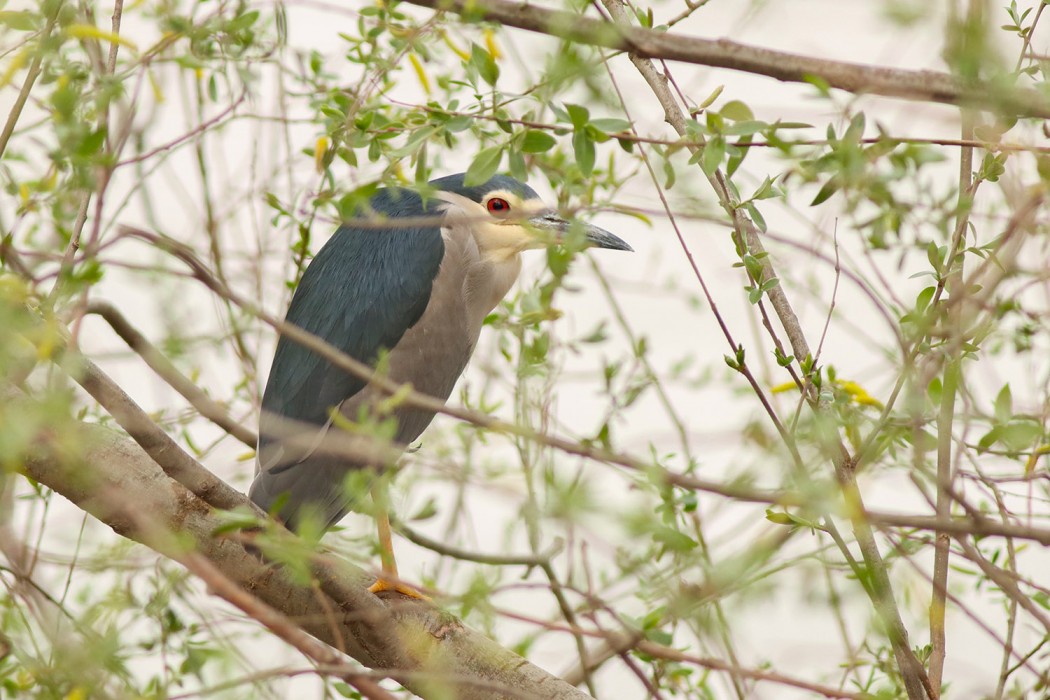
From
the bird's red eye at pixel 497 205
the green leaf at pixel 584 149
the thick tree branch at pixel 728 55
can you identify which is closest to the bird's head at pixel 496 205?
the bird's red eye at pixel 497 205

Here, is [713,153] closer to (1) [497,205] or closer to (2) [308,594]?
(2) [308,594]

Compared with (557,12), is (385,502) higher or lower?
lower

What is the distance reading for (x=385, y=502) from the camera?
85cm

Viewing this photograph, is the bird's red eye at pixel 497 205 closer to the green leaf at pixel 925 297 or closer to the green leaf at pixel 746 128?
the green leaf at pixel 925 297

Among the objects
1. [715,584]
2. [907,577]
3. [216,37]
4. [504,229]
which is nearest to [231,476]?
[504,229]

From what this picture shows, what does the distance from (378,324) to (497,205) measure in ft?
1.32

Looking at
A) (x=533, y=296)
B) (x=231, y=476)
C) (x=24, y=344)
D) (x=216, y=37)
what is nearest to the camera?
(x=24, y=344)

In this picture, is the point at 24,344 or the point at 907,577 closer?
the point at 24,344

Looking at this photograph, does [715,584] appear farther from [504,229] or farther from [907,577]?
[504,229]

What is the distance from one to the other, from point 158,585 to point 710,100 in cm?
104

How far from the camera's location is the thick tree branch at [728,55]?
86 centimetres

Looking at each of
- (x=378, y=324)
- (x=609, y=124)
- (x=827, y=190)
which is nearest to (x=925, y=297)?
(x=827, y=190)

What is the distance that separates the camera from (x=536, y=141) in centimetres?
106

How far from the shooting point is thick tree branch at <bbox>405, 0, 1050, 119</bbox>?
864mm
